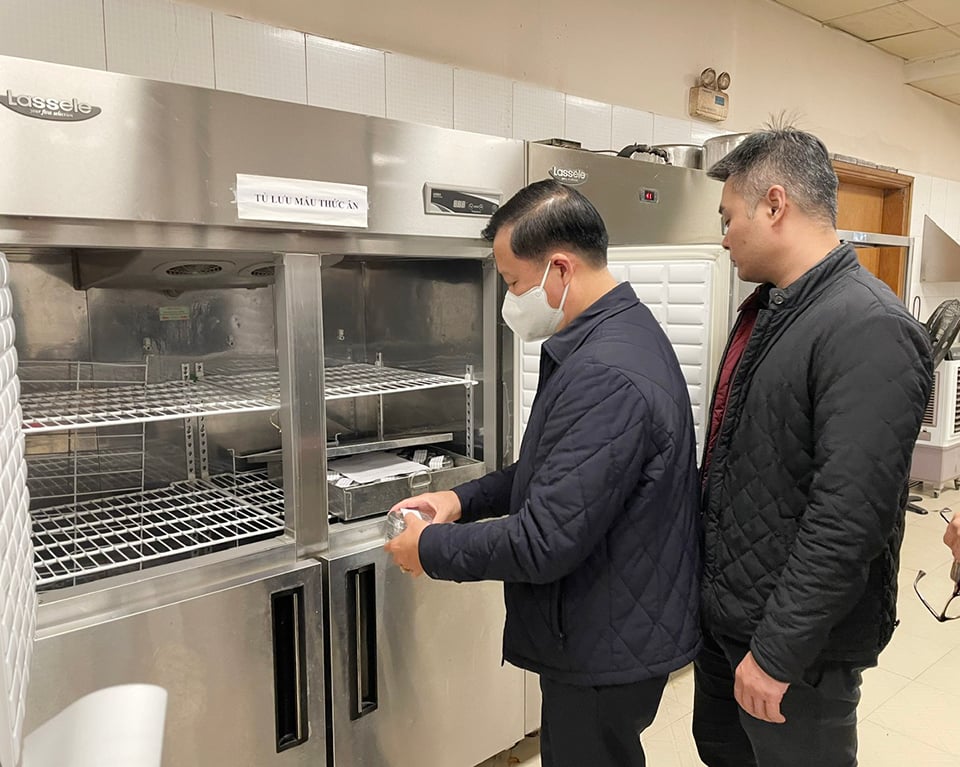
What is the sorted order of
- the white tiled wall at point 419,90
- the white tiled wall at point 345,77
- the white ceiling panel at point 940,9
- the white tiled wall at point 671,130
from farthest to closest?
the white ceiling panel at point 940,9, the white tiled wall at point 671,130, the white tiled wall at point 419,90, the white tiled wall at point 345,77

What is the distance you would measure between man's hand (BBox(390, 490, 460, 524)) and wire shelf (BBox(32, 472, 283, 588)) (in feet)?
1.05

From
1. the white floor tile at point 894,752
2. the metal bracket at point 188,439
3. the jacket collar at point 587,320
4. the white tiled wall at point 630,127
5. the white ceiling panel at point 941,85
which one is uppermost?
the white ceiling panel at point 941,85

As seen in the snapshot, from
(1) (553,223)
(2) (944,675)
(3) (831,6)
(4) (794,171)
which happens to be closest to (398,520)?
(1) (553,223)

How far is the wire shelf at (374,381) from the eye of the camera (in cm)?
170

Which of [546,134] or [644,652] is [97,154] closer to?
[644,652]

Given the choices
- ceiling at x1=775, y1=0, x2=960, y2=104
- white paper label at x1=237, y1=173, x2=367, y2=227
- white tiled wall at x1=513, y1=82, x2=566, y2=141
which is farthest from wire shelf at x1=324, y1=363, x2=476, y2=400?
ceiling at x1=775, y1=0, x2=960, y2=104

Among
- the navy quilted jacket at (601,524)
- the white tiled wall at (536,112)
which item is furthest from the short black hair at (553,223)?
the white tiled wall at (536,112)

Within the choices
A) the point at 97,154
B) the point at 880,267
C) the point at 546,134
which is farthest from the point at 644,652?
the point at 880,267

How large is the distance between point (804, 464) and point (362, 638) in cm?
101

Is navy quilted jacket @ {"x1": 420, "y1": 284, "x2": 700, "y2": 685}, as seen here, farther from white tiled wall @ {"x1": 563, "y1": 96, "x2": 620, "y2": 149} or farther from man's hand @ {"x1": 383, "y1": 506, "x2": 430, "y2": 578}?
white tiled wall @ {"x1": 563, "y1": 96, "x2": 620, "y2": 149}

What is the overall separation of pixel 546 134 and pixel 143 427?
1713 millimetres

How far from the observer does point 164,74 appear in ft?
5.86

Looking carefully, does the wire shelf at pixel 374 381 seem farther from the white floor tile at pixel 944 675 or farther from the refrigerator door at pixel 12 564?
the white floor tile at pixel 944 675

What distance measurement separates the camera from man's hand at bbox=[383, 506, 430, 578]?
1.28 m
